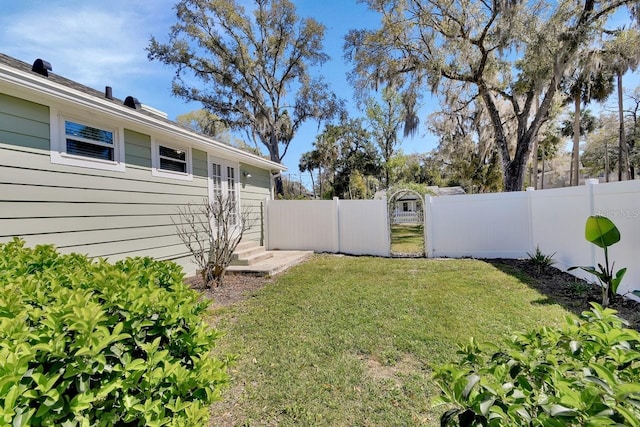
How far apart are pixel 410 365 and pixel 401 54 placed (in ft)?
37.5

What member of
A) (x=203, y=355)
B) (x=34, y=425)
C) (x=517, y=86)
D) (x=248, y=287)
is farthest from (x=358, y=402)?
(x=517, y=86)

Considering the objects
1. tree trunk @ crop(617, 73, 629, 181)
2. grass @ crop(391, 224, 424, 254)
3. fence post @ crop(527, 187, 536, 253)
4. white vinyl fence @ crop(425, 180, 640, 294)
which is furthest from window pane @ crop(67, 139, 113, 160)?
tree trunk @ crop(617, 73, 629, 181)

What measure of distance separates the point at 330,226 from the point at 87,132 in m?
6.33

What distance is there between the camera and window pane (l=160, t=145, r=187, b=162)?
6.19 meters

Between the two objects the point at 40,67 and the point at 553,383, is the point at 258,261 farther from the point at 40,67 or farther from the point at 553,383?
the point at 553,383

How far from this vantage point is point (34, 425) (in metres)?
1.01

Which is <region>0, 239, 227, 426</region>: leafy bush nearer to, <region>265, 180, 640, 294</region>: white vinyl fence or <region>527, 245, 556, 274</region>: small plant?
<region>265, 180, 640, 294</region>: white vinyl fence

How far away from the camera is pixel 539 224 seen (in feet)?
23.1

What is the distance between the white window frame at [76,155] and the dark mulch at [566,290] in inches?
285

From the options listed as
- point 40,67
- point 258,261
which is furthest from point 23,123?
point 258,261

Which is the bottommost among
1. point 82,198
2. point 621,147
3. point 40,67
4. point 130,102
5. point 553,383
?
point 553,383

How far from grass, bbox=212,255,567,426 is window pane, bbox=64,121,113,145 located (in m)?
3.55

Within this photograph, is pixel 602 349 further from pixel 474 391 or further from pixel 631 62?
pixel 631 62

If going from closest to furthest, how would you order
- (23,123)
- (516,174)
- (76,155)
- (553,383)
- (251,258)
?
(553,383)
(23,123)
(76,155)
(251,258)
(516,174)
